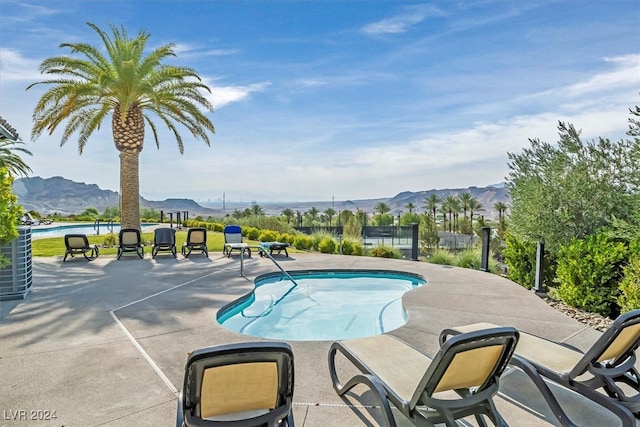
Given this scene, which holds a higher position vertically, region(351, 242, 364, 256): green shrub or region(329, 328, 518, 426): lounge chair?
region(329, 328, 518, 426): lounge chair

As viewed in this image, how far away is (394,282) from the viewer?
9.76 meters

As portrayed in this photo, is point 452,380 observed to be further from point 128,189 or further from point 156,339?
point 128,189

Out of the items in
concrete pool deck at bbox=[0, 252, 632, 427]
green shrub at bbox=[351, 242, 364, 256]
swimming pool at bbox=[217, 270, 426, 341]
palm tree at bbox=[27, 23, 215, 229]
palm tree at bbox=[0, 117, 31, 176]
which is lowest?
swimming pool at bbox=[217, 270, 426, 341]

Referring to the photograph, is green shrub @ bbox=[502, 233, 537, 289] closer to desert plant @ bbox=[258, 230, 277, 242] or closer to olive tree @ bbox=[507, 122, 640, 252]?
olive tree @ bbox=[507, 122, 640, 252]

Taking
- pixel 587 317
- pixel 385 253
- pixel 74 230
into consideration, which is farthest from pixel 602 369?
pixel 74 230

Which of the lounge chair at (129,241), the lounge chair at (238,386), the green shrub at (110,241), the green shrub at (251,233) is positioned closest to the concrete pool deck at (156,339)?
the lounge chair at (238,386)

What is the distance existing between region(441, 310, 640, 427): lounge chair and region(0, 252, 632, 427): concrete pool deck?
0.69 ft

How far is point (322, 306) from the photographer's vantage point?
7.57 m

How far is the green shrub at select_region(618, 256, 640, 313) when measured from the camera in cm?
539

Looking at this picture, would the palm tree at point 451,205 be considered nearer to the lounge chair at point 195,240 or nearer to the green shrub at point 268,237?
the green shrub at point 268,237

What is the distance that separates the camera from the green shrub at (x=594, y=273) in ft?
20.1

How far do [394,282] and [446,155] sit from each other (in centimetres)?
976

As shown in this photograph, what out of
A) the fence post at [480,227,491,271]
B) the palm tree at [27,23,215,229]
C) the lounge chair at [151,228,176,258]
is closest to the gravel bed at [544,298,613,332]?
the fence post at [480,227,491,271]

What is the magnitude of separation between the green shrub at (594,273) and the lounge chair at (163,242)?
1022 cm
